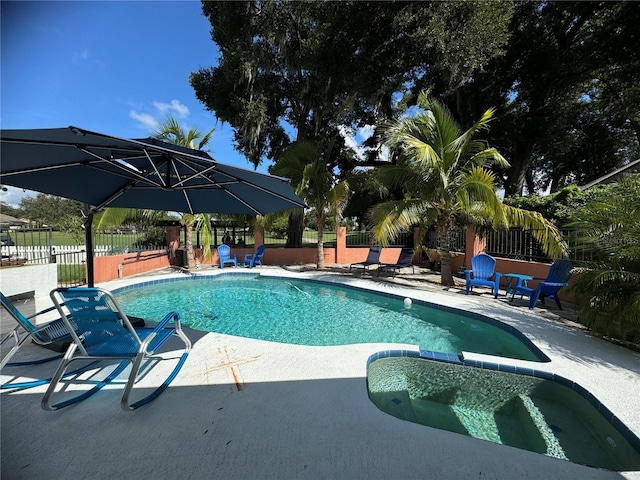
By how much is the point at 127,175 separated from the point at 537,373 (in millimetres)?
6094

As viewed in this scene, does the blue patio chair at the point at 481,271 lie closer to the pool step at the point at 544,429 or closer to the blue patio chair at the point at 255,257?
the pool step at the point at 544,429

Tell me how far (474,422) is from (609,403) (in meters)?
1.34

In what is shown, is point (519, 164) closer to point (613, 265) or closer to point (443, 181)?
point (443, 181)

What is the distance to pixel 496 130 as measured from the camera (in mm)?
16047

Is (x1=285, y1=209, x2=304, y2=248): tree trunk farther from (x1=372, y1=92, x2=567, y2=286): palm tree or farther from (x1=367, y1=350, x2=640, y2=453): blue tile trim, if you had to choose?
(x1=367, y1=350, x2=640, y2=453): blue tile trim

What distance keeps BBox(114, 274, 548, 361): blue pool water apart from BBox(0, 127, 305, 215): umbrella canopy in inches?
98.3

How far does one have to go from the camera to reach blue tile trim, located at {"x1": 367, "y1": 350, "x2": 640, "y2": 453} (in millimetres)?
2590

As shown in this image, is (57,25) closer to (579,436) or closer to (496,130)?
(579,436)

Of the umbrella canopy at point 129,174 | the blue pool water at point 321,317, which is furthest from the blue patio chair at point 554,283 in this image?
the umbrella canopy at point 129,174

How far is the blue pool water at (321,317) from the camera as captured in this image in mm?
5219

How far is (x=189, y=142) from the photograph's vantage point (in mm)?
11375

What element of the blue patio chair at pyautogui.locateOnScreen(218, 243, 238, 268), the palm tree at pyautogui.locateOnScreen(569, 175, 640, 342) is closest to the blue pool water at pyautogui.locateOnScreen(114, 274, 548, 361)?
the palm tree at pyautogui.locateOnScreen(569, 175, 640, 342)

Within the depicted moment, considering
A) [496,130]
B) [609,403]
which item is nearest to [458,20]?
[496,130]

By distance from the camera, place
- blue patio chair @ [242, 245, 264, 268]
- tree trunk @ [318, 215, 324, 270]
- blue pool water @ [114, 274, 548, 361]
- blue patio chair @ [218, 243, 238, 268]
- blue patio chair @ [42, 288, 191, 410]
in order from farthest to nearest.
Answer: blue patio chair @ [242, 245, 264, 268]
blue patio chair @ [218, 243, 238, 268]
tree trunk @ [318, 215, 324, 270]
blue pool water @ [114, 274, 548, 361]
blue patio chair @ [42, 288, 191, 410]
